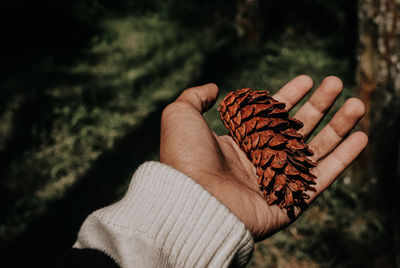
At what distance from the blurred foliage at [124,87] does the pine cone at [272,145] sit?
138cm

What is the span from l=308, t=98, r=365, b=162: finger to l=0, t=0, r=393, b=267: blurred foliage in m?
0.92

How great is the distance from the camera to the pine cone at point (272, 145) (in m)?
2.18

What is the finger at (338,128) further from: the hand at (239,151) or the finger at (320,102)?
the finger at (320,102)

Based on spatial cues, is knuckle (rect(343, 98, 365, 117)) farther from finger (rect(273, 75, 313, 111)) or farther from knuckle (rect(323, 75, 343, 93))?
finger (rect(273, 75, 313, 111))

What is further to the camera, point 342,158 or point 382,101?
point 382,101

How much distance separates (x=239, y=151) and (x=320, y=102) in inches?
37.2

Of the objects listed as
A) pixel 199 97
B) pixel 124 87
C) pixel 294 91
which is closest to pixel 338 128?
pixel 294 91

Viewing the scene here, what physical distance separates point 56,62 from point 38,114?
5.30 feet

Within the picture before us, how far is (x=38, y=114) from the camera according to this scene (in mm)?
4766

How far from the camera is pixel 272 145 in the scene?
2213 millimetres

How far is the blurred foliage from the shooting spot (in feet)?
11.2

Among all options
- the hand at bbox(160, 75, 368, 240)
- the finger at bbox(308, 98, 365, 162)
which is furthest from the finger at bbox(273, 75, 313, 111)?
the finger at bbox(308, 98, 365, 162)

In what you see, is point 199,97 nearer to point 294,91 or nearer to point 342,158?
point 294,91

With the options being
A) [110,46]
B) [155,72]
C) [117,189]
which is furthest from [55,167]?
[110,46]
